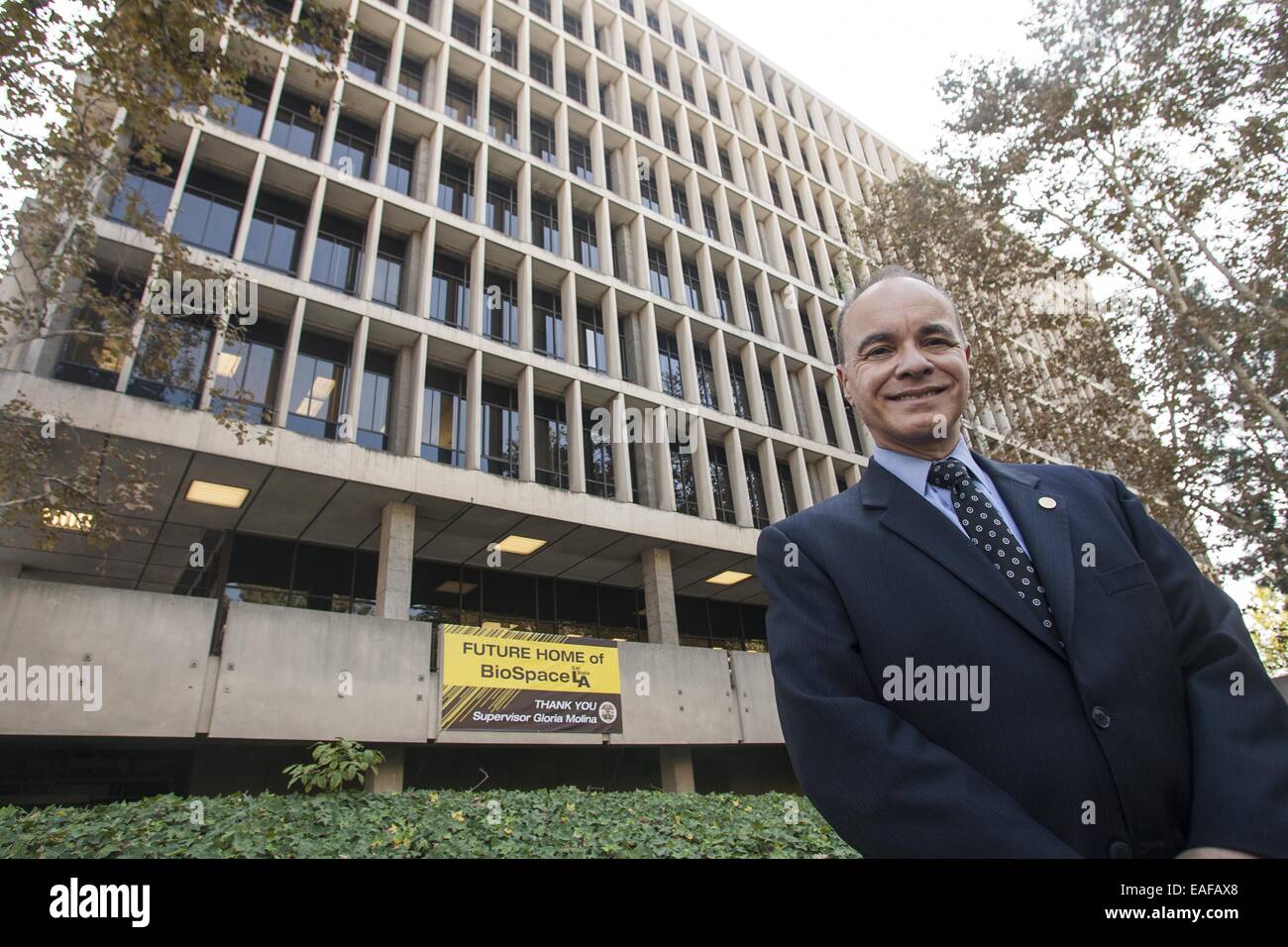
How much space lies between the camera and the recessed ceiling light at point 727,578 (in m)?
25.5

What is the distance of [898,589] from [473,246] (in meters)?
23.0

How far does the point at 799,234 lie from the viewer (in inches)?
1313

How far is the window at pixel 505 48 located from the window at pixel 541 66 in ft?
2.94

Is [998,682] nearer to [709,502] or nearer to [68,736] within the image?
[68,736]

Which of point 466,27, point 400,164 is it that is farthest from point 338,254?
point 466,27

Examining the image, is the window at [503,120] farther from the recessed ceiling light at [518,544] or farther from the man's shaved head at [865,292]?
the man's shaved head at [865,292]

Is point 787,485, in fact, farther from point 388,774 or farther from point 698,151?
point 388,774

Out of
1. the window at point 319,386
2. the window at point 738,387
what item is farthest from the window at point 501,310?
the window at point 738,387

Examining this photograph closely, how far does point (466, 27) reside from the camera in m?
27.4

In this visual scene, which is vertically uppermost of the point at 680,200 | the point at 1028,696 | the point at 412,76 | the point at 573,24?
the point at 573,24

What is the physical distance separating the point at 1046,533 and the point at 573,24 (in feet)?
117

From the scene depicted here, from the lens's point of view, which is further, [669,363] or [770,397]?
[770,397]

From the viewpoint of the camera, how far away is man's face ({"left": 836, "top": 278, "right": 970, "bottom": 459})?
2.10m

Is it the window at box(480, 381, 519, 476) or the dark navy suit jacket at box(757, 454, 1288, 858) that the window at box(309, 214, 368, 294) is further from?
the dark navy suit jacket at box(757, 454, 1288, 858)
